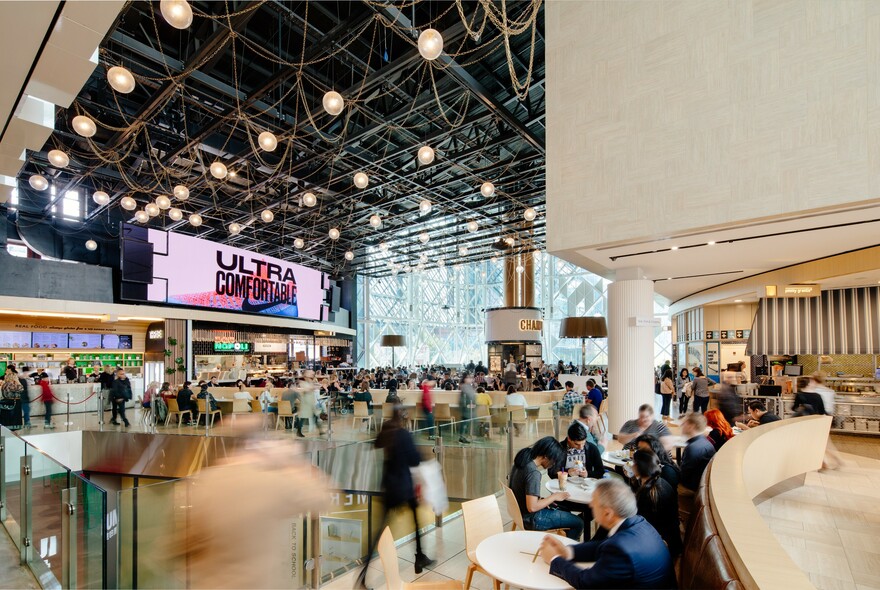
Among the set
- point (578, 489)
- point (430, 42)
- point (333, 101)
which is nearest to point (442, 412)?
point (578, 489)

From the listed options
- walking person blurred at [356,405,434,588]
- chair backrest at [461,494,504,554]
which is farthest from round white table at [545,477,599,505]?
walking person blurred at [356,405,434,588]

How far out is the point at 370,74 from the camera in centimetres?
801

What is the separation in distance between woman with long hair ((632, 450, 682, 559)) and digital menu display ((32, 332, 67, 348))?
58.1 ft

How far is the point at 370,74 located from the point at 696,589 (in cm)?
824

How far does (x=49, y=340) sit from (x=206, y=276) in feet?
16.8

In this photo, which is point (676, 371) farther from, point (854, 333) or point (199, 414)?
point (199, 414)

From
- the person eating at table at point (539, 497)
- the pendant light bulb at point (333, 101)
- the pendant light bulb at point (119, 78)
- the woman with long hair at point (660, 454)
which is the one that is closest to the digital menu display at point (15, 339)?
the pendant light bulb at point (119, 78)

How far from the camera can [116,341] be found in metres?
15.9

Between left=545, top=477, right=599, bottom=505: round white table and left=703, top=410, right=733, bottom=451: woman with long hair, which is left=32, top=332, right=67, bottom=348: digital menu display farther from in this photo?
left=703, top=410, right=733, bottom=451: woman with long hair

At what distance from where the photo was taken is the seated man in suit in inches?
84.0

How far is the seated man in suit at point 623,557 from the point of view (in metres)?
2.13

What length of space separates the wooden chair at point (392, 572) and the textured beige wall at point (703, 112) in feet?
15.3

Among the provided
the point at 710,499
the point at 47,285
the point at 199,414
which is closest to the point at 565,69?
the point at 710,499

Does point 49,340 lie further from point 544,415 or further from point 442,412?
point 544,415
